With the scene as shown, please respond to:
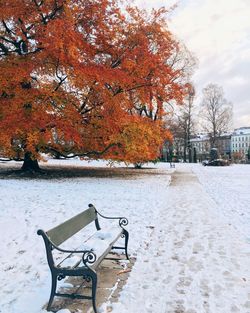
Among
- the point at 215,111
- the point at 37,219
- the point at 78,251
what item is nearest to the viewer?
the point at 78,251

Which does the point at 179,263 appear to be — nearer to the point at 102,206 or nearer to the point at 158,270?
the point at 158,270

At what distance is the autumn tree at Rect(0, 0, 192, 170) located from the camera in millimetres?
15891

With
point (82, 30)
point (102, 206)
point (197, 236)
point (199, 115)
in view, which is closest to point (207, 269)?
point (197, 236)

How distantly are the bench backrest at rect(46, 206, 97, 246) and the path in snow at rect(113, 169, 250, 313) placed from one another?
3.51 ft

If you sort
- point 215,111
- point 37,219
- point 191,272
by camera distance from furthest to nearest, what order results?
point 215,111 < point 37,219 < point 191,272

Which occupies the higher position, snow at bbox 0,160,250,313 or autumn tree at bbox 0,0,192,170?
autumn tree at bbox 0,0,192,170

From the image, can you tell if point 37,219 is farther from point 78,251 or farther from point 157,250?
point 78,251

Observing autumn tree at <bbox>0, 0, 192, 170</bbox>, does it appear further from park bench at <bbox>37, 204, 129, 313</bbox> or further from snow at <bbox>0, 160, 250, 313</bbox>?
park bench at <bbox>37, 204, 129, 313</bbox>

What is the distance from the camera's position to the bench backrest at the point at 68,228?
4488 mm

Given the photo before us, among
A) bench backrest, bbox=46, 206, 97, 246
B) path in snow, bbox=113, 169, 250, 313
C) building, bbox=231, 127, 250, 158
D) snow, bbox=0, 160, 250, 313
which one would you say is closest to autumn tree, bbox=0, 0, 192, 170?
snow, bbox=0, 160, 250, 313

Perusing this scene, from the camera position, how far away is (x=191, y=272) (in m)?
5.27

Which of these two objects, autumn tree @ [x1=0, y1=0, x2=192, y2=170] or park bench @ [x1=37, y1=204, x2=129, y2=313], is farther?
autumn tree @ [x1=0, y1=0, x2=192, y2=170]

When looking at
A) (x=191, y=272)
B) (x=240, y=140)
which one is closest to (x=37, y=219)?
(x=191, y=272)

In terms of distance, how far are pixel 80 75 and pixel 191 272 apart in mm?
12151
